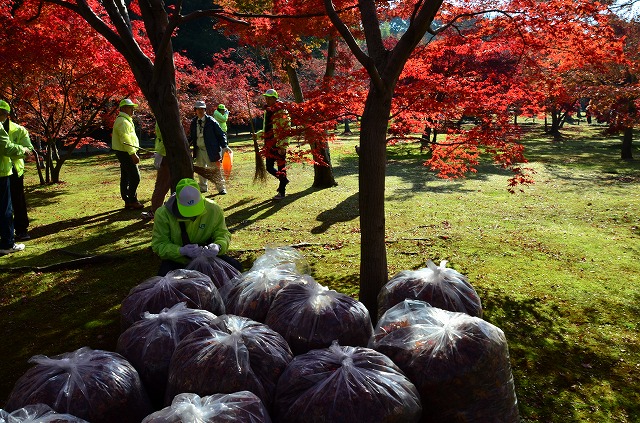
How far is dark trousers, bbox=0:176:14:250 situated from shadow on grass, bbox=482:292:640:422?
552cm

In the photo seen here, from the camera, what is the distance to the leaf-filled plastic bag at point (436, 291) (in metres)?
3.17

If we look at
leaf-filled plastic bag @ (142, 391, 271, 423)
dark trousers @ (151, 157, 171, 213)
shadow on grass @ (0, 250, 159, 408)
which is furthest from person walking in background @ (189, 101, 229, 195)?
leaf-filled plastic bag @ (142, 391, 271, 423)

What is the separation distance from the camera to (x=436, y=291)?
3.19m

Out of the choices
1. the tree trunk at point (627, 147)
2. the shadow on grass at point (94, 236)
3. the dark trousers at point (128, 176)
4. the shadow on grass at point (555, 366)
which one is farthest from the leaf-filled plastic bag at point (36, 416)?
the tree trunk at point (627, 147)

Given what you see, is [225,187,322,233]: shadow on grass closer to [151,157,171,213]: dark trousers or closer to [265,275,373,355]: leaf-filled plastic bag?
[151,157,171,213]: dark trousers

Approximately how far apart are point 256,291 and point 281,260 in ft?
2.28

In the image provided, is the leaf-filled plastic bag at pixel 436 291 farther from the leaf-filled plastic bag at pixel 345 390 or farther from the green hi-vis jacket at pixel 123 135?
the green hi-vis jacket at pixel 123 135

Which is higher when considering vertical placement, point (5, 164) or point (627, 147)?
point (5, 164)

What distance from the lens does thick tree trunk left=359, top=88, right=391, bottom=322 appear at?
12.5 ft

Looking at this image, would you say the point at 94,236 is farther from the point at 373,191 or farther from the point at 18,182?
the point at 373,191

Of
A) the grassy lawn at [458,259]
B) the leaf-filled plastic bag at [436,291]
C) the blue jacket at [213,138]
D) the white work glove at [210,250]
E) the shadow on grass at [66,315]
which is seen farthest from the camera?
the blue jacket at [213,138]

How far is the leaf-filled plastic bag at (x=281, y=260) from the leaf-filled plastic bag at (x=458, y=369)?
4.60ft

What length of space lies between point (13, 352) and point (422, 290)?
3.12m

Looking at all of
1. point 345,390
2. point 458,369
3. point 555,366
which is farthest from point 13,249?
point 555,366
